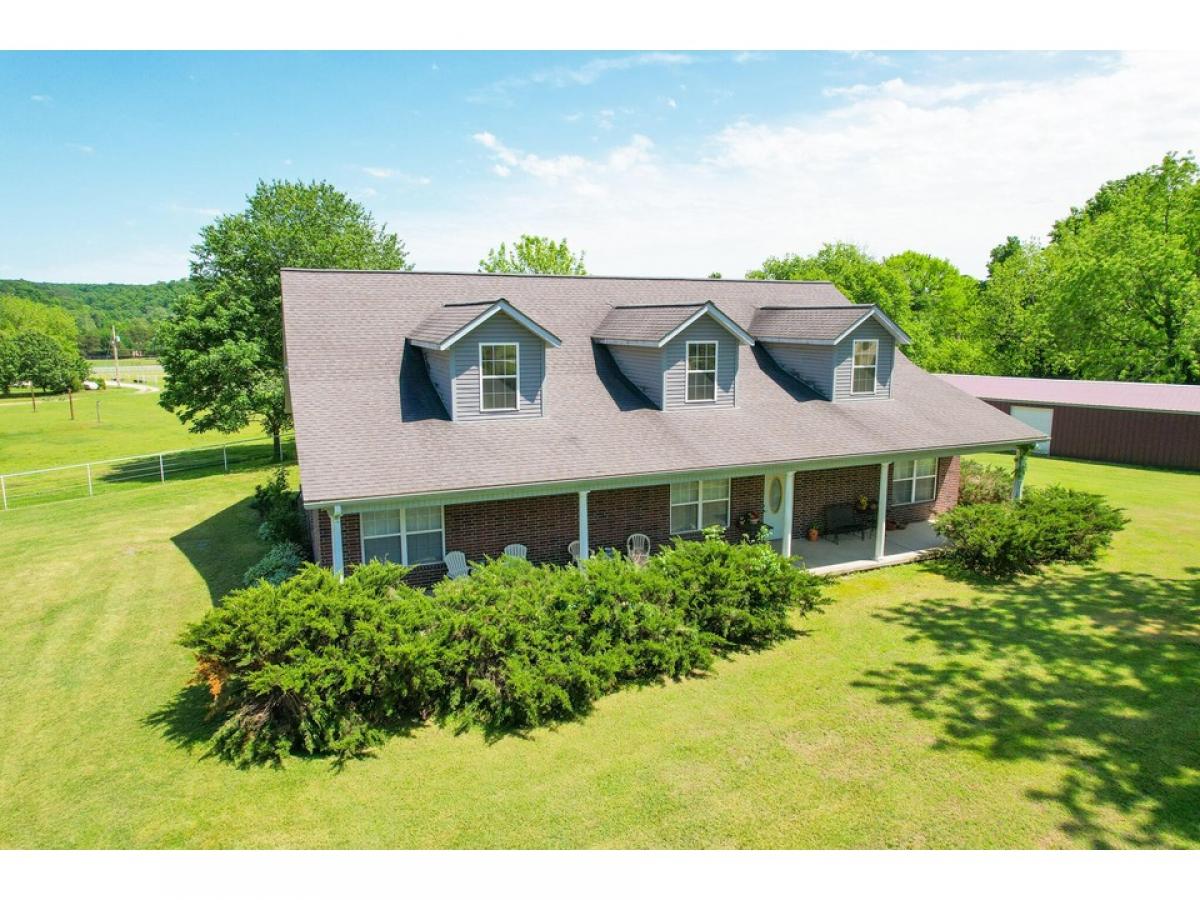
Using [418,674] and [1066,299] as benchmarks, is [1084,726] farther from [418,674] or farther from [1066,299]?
[1066,299]

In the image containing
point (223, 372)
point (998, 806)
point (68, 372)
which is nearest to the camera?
point (998, 806)

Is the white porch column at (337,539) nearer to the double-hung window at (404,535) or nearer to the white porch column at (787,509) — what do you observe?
the double-hung window at (404,535)

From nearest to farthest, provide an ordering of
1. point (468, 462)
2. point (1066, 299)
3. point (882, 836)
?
point (882, 836) → point (468, 462) → point (1066, 299)

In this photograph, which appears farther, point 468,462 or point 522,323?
point 522,323

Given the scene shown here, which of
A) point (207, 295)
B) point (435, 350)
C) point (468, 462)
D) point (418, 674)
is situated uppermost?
point (207, 295)

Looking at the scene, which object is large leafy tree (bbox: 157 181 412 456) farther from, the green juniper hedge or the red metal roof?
the red metal roof

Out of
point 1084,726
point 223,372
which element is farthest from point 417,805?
point 223,372
